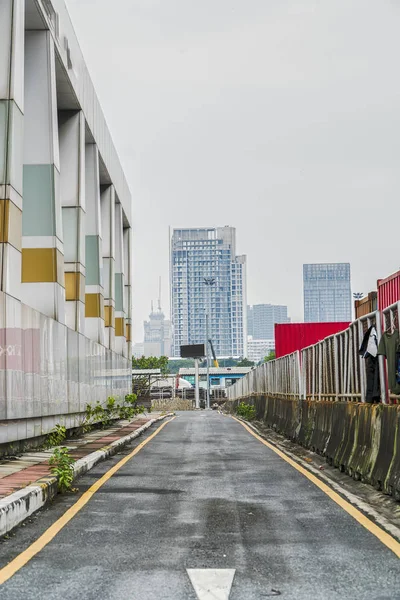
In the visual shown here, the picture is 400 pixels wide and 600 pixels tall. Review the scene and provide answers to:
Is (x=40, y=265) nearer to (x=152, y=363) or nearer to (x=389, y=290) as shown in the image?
(x=389, y=290)

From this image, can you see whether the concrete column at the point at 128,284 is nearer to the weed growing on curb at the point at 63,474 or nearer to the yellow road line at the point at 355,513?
Result: the yellow road line at the point at 355,513

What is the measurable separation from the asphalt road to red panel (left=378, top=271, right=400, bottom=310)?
54.5ft

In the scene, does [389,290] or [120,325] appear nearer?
[389,290]

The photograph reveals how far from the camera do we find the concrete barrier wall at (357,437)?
1077 cm

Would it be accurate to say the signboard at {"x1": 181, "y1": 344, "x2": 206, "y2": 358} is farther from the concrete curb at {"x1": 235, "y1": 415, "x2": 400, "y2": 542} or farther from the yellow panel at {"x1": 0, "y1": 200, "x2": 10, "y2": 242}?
the concrete curb at {"x1": 235, "y1": 415, "x2": 400, "y2": 542}

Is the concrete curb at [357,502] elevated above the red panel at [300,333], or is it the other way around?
the red panel at [300,333]

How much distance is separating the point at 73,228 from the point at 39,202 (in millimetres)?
5412

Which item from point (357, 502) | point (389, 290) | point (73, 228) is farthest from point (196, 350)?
point (357, 502)

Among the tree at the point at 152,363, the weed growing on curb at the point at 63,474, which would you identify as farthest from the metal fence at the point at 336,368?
the tree at the point at 152,363

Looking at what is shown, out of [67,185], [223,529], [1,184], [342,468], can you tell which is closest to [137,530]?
[223,529]

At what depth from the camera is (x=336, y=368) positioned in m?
18.3

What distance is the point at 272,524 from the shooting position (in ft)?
29.3

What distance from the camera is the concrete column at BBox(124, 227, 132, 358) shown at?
5184 centimetres

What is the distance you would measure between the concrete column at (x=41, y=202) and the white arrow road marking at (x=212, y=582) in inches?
629
